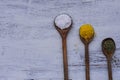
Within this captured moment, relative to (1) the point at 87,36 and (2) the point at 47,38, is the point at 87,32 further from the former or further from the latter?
(2) the point at 47,38

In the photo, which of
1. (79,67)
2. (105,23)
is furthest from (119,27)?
(79,67)

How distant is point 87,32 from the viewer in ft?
3.24

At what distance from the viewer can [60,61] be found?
101 cm

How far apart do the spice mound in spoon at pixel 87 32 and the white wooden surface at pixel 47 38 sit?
18mm

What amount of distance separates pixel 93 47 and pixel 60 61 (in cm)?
10

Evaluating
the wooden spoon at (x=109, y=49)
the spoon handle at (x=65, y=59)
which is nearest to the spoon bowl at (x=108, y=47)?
the wooden spoon at (x=109, y=49)

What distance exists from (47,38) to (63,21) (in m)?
0.07

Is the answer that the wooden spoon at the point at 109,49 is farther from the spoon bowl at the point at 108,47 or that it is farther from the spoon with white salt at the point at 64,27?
the spoon with white salt at the point at 64,27

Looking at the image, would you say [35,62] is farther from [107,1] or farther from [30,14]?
[107,1]

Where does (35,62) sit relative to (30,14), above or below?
below

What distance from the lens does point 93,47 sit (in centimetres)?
101

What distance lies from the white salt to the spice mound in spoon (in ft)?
0.12

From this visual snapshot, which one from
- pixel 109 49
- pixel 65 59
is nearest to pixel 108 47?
pixel 109 49

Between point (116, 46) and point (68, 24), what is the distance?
0.14 meters
